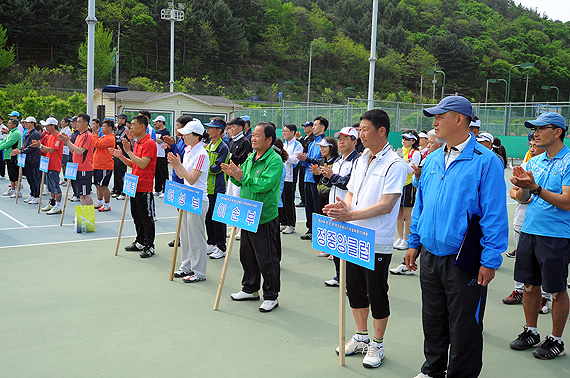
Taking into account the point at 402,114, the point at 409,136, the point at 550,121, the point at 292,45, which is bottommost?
the point at 409,136

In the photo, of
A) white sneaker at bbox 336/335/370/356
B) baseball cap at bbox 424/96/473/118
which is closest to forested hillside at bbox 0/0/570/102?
white sneaker at bbox 336/335/370/356

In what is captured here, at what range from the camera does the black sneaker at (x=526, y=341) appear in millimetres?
4602

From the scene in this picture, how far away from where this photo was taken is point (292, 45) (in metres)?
97.2

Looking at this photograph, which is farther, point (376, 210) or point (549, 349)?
point (549, 349)

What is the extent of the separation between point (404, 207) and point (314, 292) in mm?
2758

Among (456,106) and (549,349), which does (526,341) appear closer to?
(549,349)

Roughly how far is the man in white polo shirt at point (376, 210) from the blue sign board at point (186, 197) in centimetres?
244

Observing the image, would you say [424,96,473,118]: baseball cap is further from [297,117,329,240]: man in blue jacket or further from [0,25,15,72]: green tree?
[0,25,15,72]: green tree

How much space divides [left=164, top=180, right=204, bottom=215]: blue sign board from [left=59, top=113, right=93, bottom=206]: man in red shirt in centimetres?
451

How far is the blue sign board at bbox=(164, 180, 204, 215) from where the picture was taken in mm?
6141

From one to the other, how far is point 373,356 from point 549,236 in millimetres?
1882

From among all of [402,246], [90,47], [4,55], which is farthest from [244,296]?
[4,55]

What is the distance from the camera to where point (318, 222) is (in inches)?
170

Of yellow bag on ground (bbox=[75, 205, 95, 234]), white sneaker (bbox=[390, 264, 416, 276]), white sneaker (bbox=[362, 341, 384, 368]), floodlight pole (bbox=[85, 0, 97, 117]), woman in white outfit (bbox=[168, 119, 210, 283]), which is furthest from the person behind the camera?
floodlight pole (bbox=[85, 0, 97, 117])
